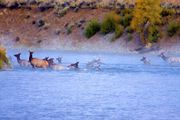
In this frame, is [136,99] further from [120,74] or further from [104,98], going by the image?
[120,74]

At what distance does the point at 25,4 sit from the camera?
9281 centimetres

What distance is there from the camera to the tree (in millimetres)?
77438

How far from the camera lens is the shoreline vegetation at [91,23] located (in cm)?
7669

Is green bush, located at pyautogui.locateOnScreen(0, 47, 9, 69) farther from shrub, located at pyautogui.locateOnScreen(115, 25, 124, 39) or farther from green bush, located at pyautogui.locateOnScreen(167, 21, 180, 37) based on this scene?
green bush, located at pyautogui.locateOnScreen(167, 21, 180, 37)

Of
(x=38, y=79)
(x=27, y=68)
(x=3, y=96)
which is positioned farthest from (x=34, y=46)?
(x=3, y=96)

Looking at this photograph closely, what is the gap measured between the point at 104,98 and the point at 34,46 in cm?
4679

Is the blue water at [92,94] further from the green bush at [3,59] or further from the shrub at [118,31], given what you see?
the shrub at [118,31]

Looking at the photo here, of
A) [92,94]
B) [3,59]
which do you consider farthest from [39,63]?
[92,94]

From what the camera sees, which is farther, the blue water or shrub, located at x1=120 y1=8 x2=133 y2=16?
shrub, located at x1=120 y1=8 x2=133 y2=16

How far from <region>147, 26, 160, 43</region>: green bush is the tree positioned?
43 cm

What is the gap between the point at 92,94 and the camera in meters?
35.4

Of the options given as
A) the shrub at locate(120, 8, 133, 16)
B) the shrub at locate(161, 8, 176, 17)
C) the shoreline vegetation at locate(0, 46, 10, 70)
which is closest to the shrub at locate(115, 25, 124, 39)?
the shrub at locate(161, 8, 176, 17)

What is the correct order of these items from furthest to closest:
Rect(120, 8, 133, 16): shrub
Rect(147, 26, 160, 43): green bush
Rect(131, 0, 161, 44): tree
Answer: Rect(120, 8, 133, 16): shrub, Rect(131, 0, 161, 44): tree, Rect(147, 26, 160, 43): green bush

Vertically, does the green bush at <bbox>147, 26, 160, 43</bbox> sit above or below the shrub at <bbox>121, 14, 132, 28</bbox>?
below
